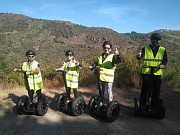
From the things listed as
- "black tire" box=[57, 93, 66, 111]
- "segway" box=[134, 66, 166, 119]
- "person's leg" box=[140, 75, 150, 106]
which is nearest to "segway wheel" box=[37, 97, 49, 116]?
"black tire" box=[57, 93, 66, 111]

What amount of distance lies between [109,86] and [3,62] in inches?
454

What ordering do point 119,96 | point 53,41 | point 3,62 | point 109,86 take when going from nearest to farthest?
1. point 109,86
2. point 119,96
3. point 3,62
4. point 53,41

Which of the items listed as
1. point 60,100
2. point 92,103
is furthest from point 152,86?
point 60,100

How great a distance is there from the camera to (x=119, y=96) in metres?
10.8

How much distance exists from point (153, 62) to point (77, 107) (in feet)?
7.84

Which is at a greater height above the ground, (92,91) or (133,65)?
(133,65)

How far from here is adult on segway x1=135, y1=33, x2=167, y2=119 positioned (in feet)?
24.4

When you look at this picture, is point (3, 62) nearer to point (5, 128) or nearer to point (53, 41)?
point (5, 128)

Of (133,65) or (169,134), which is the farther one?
(133,65)

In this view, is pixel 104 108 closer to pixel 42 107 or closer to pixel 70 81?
pixel 70 81

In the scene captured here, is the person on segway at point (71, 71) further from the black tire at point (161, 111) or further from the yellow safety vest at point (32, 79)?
the black tire at point (161, 111)

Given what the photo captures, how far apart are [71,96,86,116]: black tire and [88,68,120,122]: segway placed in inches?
9.3

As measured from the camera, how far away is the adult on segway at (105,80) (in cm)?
721

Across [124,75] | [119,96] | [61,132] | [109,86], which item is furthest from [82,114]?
[124,75]
